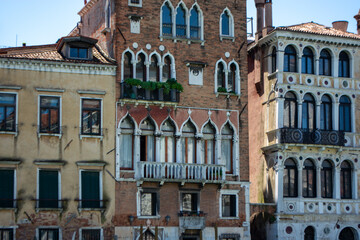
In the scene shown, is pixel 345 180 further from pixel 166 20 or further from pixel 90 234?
pixel 90 234

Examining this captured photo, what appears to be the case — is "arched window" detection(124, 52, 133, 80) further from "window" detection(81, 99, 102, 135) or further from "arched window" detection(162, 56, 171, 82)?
"window" detection(81, 99, 102, 135)

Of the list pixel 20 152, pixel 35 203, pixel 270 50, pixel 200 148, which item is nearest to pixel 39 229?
pixel 35 203

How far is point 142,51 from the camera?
135 feet

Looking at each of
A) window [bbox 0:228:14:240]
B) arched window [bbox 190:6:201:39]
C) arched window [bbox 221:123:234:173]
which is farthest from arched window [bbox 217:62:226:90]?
window [bbox 0:228:14:240]

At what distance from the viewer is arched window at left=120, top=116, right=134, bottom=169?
40125mm

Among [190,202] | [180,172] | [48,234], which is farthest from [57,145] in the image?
[190,202]

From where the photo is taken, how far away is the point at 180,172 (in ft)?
133

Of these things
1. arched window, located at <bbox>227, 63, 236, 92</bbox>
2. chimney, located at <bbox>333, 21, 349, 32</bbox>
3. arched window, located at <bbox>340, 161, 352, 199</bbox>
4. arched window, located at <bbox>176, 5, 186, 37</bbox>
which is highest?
chimney, located at <bbox>333, 21, 349, 32</bbox>

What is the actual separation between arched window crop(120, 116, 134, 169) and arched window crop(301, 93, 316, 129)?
9.84m

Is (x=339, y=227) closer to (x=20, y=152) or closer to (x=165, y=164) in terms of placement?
(x=165, y=164)

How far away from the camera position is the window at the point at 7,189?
37.4 metres

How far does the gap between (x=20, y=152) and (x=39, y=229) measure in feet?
11.9

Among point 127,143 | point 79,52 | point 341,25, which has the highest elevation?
point 341,25

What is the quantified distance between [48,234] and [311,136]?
1497cm
